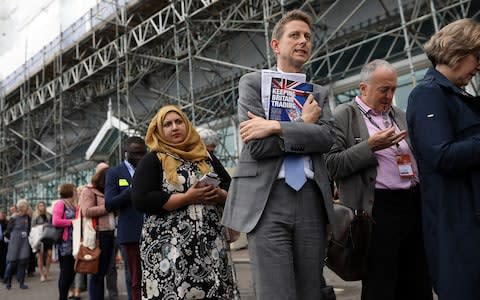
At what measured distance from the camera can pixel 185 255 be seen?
8.26ft

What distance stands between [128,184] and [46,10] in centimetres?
2292

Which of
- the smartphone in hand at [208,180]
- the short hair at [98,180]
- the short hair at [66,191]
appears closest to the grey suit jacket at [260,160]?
the smartphone in hand at [208,180]

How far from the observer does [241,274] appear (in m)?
6.93

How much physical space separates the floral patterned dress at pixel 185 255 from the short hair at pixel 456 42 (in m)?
1.47

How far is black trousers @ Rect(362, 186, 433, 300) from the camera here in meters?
2.29

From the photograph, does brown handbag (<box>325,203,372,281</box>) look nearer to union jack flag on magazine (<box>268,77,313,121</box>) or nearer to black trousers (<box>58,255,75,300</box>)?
union jack flag on magazine (<box>268,77,313,121</box>)

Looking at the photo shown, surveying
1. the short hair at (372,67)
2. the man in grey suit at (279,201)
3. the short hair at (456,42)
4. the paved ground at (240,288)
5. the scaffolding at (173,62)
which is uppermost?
the scaffolding at (173,62)

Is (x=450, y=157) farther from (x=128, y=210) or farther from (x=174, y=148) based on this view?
(x=128, y=210)

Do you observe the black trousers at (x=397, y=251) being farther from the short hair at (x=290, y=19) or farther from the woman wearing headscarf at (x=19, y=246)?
the woman wearing headscarf at (x=19, y=246)

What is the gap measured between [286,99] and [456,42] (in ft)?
2.55

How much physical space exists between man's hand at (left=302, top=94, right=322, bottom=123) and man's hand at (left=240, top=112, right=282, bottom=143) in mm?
161

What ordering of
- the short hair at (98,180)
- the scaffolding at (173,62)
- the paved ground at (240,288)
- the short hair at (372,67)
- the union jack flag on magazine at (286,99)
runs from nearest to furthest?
the union jack flag on magazine at (286,99), the short hair at (372,67), the short hair at (98,180), the paved ground at (240,288), the scaffolding at (173,62)

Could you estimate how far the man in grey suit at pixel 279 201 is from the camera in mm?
1908

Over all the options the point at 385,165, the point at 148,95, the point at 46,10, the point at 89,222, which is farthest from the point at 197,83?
the point at 46,10
